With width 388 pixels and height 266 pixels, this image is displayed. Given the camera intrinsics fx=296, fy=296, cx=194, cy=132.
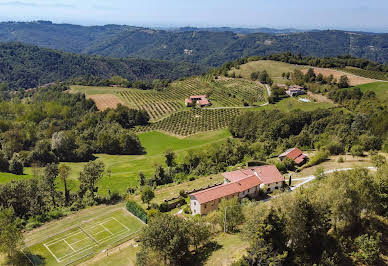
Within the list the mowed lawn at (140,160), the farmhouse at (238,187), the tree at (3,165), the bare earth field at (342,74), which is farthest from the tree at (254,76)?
the tree at (3,165)

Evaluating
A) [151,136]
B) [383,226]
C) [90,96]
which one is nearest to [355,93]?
[151,136]

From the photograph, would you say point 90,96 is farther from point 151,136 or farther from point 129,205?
point 129,205

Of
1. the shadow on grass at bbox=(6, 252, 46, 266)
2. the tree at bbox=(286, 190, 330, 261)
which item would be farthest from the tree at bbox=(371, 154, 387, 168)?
the shadow on grass at bbox=(6, 252, 46, 266)

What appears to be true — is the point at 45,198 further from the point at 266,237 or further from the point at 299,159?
the point at 299,159

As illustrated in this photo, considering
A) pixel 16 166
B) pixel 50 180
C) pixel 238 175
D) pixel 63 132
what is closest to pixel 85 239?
pixel 50 180

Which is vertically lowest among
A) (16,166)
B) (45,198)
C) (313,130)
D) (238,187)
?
(16,166)

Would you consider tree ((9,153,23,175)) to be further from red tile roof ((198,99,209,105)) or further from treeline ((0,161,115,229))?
red tile roof ((198,99,209,105))

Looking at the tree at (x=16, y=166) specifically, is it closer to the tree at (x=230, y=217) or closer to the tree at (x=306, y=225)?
the tree at (x=230, y=217)
